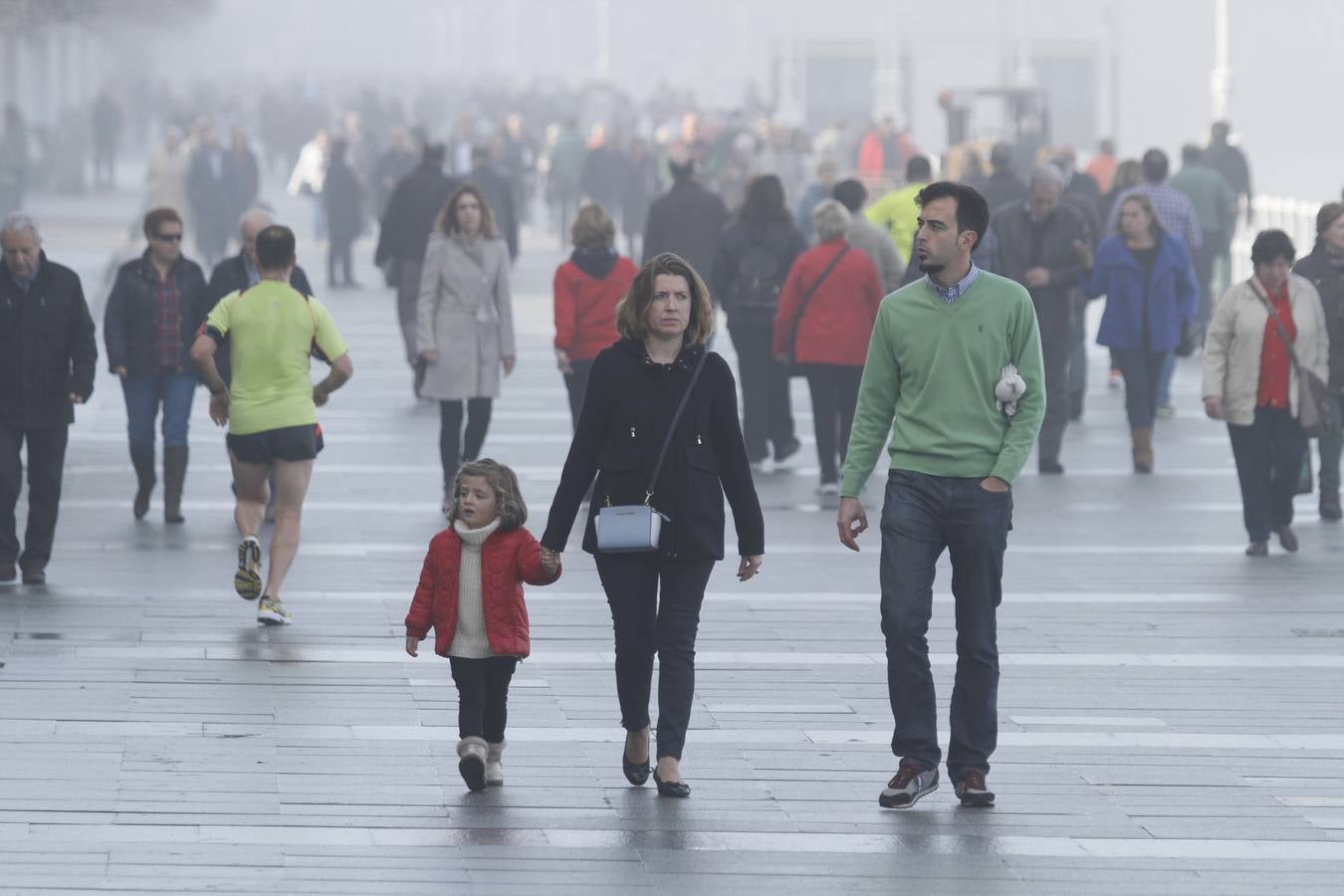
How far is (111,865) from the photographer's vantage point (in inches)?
275

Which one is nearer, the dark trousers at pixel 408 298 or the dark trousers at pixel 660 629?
the dark trousers at pixel 660 629

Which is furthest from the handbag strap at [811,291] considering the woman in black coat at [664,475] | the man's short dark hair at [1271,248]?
the woman in black coat at [664,475]

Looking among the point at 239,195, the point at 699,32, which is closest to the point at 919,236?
the point at 239,195

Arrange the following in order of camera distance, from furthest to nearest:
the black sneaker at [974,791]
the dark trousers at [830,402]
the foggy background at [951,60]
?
the foggy background at [951,60] → the dark trousers at [830,402] → the black sneaker at [974,791]

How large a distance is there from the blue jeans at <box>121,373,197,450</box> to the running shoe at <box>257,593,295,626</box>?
330 cm

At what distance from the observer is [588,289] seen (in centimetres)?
1431

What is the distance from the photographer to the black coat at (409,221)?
20469 millimetres

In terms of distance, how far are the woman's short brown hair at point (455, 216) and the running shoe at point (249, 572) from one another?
12.6 ft

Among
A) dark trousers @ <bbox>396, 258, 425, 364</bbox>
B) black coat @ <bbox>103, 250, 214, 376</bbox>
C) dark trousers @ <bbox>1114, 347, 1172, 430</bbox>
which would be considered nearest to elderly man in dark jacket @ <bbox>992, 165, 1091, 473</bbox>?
dark trousers @ <bbox>1114, 347, 1172, 430</bbox>

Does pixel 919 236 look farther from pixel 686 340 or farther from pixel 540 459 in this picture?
pixel 540 459

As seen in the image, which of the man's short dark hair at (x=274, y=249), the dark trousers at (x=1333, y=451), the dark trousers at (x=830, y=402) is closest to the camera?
the man's short dark hair at (x=274, y=249)

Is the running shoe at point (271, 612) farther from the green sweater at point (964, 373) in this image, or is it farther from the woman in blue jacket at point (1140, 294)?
the woman in blue jacket at point (1140, 294)

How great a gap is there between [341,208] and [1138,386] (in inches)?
610

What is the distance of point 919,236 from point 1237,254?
72.5ft
